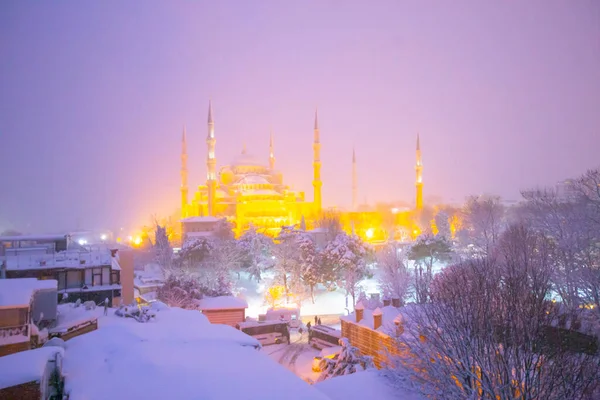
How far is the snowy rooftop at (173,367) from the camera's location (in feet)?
21.2

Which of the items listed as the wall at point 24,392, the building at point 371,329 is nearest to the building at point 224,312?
the building at point 371,329

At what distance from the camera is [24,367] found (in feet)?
21.2

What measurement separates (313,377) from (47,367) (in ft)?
31.8

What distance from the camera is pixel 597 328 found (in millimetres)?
10742

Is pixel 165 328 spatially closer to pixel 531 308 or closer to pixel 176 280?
pixel 531 308

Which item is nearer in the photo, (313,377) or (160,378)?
(160,378)

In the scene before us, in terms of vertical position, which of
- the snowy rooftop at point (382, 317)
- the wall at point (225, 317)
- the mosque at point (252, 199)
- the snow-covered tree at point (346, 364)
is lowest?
the wall at point (225, 317)

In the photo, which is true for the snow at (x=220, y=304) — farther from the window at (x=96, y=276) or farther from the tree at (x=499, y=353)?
the tree at (x=499, y=353)

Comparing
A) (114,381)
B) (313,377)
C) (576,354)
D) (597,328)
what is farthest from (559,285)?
(114,381)

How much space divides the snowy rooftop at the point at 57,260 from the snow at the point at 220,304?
4.51 metres

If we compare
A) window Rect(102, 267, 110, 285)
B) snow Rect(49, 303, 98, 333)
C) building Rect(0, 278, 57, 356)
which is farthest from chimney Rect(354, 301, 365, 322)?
building Rect(0, 278, 57, 356)

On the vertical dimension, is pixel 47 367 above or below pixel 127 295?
above

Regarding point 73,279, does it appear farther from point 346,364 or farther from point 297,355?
point 346,364

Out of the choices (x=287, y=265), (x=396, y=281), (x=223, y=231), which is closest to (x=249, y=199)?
(x=223, y=231)
